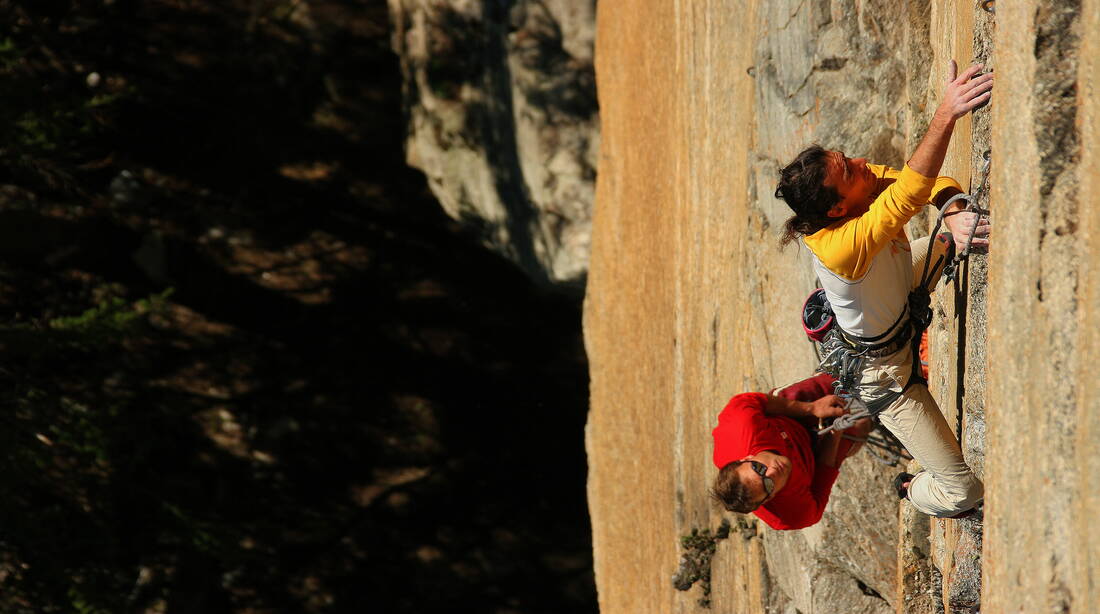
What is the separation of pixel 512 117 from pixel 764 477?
5.60 meters

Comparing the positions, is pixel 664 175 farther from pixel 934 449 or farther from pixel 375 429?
pixel 375 429

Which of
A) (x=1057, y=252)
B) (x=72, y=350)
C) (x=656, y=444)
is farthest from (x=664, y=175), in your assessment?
(x=72, y=350)

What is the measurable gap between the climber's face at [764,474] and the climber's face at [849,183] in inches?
38.0

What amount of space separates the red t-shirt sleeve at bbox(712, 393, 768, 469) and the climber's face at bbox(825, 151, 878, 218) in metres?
0.94

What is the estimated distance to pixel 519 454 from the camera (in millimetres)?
10797

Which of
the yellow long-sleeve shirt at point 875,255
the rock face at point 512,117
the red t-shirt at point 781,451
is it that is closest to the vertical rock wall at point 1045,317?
the yellow long-sleeve shirt at point 875,255

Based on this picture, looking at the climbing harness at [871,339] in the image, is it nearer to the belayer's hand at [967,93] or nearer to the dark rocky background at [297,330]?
the belayer's hand at [967,93]

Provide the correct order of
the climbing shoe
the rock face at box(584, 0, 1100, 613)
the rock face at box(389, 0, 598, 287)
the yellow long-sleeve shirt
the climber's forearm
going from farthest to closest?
1. the rock face at box(389, 0, 598, 287)
2. the climbing shoe
3. the yellow long-sleeve shirt
4. the climber's forearm
5. the rock face at box(584, 0, 1100, 613)

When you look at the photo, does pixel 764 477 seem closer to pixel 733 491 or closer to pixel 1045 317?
pixel 733 491

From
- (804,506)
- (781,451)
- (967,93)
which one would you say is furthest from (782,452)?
(967,93)

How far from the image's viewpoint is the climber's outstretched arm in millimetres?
2867

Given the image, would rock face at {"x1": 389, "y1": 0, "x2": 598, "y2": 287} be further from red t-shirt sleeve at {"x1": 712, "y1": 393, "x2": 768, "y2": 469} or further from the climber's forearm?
the climber's forearm

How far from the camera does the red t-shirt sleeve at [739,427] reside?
3.66 meters

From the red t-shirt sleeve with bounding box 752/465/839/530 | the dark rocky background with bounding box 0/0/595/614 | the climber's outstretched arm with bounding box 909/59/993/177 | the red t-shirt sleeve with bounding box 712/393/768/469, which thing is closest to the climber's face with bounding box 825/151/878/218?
the climber's outstretched arm with bounding box 909/59/993/177
